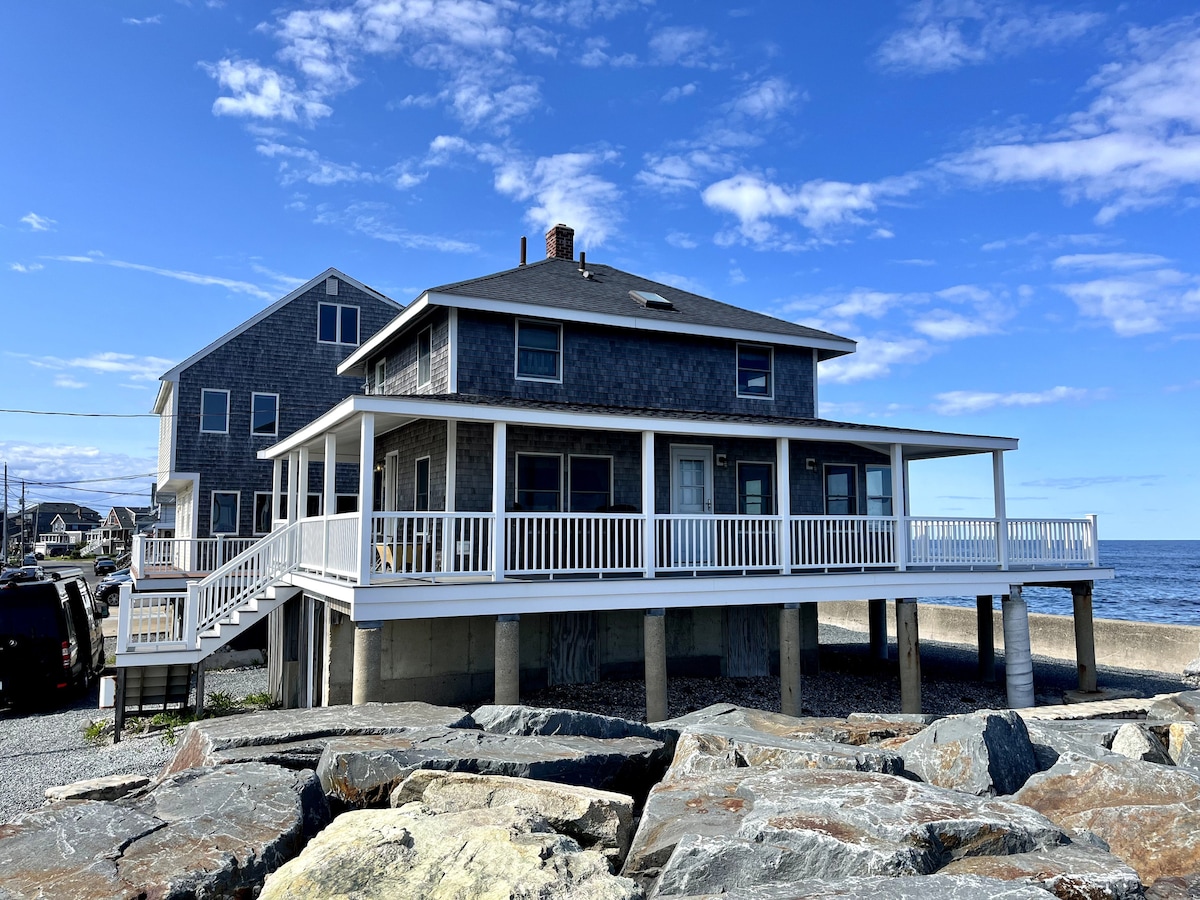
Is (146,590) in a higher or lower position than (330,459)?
lower

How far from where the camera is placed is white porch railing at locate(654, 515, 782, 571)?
13.3 meters

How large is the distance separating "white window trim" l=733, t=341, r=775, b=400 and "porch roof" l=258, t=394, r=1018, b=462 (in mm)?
2537

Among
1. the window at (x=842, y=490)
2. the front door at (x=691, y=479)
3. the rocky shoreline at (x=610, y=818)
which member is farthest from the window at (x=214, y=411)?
the rocky shoreline at (x=610, y=818)

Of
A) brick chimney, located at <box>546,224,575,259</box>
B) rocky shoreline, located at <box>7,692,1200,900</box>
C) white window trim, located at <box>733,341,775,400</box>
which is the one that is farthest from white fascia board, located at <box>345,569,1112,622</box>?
brick chimney, located at <box>546,224,575,259</box>

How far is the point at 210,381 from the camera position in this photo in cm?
2614

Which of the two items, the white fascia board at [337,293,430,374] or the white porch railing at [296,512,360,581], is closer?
the white porch railing at [296,512,360,581]

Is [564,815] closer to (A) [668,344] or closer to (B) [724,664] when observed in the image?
(B) [724,664]

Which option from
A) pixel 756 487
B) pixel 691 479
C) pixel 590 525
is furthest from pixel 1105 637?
pixel 590 525

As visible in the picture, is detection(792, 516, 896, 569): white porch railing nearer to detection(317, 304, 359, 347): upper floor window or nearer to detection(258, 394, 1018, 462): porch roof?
detection(258, 394, 1018, 462): porch roof

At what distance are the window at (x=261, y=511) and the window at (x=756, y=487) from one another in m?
16.2

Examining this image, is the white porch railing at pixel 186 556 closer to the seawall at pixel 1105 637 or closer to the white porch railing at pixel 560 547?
the white porch railing at pixel 560 547

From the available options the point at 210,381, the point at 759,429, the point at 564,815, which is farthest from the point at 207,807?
the point at 210,381

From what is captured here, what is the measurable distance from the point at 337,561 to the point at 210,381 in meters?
16.5

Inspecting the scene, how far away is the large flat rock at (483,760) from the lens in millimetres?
6719
